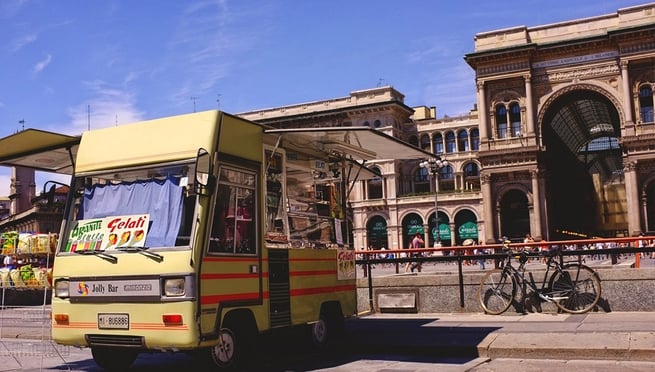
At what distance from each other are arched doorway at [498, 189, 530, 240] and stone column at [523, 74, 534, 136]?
6963 mm

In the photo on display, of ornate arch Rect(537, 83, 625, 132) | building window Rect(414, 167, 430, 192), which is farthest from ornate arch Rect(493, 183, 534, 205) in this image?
building window Rect(414, 167, 430, 192)

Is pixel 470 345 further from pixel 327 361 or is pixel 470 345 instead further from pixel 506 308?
pixel 506 308

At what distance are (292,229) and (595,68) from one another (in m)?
68.6

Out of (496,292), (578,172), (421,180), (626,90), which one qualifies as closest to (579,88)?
(626,90)

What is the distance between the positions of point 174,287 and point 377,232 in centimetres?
9025

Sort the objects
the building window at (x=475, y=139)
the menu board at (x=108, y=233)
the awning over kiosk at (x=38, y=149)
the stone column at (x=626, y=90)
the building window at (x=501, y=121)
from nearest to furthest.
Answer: the menu board at (x=108, y=233) < the awning over kiosk at (x=38, y=149) < the stone column at (x=626, y=90) < the building window at (x=501, y=121) < the building window at (x=475, y=139)

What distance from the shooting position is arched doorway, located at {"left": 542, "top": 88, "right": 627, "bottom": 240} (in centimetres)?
7606

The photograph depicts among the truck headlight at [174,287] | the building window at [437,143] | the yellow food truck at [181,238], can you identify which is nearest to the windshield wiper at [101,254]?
the yellow food truck at [181,238]

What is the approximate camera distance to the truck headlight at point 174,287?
7848 millimetres

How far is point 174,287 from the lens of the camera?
311 inches

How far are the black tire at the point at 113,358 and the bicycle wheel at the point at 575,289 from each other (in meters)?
7.70

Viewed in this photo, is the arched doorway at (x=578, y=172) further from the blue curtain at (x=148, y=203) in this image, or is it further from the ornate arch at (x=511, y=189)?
the blue curtain at (x=148, y=203)

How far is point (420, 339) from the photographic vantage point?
10.5 m

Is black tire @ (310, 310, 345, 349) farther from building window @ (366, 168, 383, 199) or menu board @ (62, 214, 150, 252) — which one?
building window @ (366, 168, 383, 199)
